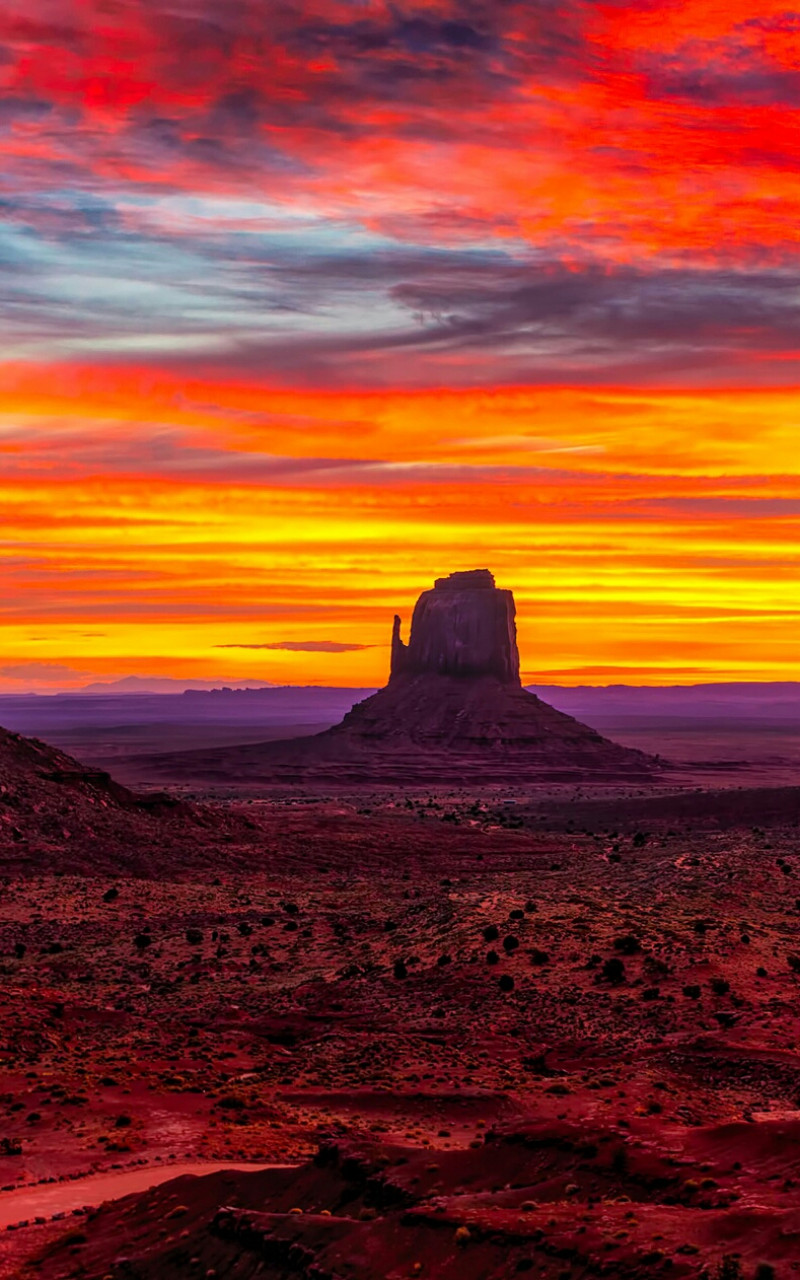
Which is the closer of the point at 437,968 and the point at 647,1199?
the point at 647,1199

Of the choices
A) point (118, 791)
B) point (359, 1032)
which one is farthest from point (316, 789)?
point (359, 1032)

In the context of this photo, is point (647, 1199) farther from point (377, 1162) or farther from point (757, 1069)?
point (757, 1069)

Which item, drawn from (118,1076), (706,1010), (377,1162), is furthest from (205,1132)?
(706,1010)

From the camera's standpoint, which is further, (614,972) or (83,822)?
(83,822)

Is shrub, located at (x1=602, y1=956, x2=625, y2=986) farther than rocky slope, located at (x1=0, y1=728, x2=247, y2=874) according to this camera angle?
No

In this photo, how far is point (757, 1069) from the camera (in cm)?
4153

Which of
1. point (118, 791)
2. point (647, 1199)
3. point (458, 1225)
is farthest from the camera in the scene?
point (118, 791)

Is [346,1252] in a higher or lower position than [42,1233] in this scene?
higher

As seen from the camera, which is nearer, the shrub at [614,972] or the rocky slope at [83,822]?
the shrub at [614,972]

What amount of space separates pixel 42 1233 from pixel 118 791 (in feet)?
274

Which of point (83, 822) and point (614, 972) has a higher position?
point (83, 822)

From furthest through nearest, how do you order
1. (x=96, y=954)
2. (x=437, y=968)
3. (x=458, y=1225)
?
(x=96, y=954)
(x=437, y=968)
(x=458, y=1225)

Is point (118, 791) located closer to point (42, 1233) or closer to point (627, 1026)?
point (627, 1026)

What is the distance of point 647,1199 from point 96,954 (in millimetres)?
44812
